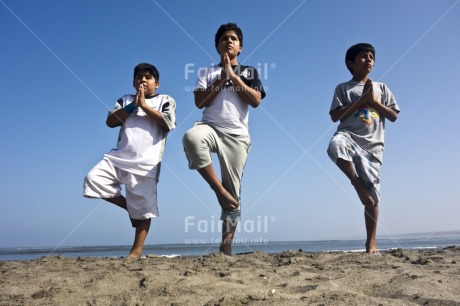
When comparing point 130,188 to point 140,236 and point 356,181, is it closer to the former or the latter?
point 140,236

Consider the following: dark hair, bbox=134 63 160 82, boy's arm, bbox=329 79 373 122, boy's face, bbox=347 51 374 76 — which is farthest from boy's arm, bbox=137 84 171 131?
boy's face, bbox=347 51 374 76

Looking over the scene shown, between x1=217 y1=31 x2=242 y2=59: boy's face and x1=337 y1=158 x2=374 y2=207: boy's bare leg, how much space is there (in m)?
1.58

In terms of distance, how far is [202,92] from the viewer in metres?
4.07

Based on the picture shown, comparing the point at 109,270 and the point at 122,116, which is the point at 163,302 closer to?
the point at 109,270

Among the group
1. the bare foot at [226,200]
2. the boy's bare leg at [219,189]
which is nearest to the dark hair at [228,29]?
the boy's bare leg at [219,189]

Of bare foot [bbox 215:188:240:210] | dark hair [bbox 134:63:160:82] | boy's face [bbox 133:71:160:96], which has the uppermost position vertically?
dark hair [bbox 134:63:160:82]

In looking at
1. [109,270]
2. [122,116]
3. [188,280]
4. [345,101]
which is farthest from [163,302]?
[345,101]

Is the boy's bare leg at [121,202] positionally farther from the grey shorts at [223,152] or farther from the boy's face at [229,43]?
the boy's face at [229,43]

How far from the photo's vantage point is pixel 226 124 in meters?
4.05

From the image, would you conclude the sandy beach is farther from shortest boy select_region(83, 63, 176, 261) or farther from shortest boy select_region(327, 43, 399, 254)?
shortest boy select_region(327, 43, 399, 254)

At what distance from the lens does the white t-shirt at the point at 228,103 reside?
13.3ft

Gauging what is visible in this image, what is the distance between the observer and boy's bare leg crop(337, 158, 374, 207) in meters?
4.12

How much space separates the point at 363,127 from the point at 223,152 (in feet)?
5.24

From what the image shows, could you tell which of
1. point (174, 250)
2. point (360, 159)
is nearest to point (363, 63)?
point (360, 159)
